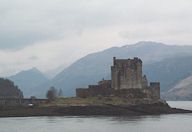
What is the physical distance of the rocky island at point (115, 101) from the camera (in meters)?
124

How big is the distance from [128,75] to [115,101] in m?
9.01

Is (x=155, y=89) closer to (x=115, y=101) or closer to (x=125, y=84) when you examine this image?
(x=125, y=84)

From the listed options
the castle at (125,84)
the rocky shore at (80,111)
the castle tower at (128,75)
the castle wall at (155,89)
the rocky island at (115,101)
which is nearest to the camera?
the rocky shore at (80,111)

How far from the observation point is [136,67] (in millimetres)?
134250

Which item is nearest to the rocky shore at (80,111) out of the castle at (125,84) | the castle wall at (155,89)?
the castle at (125,84)

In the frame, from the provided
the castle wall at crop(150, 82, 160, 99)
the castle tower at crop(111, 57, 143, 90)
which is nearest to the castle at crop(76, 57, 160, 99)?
the castle tower at crop(111, 57, 143, 90)

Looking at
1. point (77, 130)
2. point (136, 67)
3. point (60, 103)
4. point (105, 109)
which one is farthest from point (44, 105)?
point (77, 130)

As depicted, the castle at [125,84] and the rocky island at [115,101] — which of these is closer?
the rocky island at [115,101]

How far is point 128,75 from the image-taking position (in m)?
134

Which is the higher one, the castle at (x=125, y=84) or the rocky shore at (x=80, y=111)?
the castle at (x=125, y=84)

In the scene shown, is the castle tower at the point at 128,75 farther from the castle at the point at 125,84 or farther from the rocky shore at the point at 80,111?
the rocky shore at the point at 80,111

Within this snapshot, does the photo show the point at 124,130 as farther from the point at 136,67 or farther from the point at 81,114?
the point at 136,67

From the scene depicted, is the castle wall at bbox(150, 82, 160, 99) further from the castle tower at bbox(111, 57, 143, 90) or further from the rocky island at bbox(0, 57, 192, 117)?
A: the castle tower at bbox(111, 57, 143, 90)

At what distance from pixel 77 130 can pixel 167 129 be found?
13.8 meters
